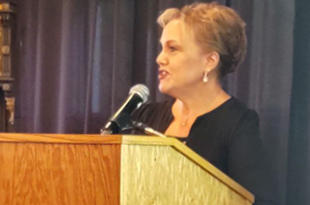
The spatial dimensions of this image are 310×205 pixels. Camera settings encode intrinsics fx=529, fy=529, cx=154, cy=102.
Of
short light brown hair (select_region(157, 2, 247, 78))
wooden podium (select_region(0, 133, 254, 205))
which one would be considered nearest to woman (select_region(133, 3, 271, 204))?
short light brown hair (select_region(157, 2, 247, 78))

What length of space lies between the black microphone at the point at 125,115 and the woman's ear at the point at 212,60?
12.7 inches

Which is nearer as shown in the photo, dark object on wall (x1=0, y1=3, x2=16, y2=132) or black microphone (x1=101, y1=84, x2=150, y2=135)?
black microphone (x1=101, y1=84, x2=150, y2=135)

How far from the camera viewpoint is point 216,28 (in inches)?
63.6

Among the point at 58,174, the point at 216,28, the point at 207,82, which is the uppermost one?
the point at 216,28

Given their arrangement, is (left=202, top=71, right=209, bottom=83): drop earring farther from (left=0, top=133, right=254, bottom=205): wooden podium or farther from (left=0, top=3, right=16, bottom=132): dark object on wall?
(left=0, top=3, right=16, bottom=132): dark object on wall

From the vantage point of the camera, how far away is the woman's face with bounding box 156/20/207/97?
162cm

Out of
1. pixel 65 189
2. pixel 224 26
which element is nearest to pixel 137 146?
pixel 65 189

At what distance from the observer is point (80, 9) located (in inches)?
90.5

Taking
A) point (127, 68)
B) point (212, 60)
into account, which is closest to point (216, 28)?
point (212, 60)

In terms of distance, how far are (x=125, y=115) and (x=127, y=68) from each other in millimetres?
920

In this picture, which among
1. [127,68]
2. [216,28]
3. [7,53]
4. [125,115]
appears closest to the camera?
[125,115]

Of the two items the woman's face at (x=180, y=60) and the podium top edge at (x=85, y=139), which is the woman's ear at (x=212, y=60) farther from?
the podium top edge at (x=85, y=139)

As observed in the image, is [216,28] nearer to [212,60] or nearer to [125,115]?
[212,60]

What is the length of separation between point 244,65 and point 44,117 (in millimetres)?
927
